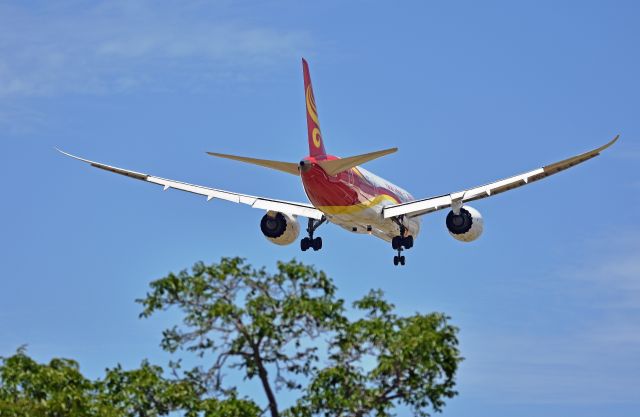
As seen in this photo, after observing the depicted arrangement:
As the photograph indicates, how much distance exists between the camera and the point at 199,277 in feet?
133

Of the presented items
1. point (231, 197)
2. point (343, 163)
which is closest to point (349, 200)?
point (343, 163)

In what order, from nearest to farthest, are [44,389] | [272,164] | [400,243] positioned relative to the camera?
[44,389], [272,164], [400,243]

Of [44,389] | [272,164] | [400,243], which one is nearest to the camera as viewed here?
[44,389]

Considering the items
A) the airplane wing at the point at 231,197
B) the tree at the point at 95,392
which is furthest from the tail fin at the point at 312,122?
the tree at the point at 95,392

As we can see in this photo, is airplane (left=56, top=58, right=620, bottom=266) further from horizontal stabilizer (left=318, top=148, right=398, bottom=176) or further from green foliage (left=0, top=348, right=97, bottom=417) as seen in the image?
green foliage (left=0, top=348, right=97, bottom=417)

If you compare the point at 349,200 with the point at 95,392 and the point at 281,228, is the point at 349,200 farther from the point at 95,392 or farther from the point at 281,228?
the point at 95,392

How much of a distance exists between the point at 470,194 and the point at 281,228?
377 inches

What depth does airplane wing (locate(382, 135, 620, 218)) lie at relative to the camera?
62.2m

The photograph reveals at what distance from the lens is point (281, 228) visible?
69.1 metres

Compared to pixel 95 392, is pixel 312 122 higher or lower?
higher

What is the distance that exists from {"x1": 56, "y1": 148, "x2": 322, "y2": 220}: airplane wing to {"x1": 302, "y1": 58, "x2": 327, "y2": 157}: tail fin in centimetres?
515

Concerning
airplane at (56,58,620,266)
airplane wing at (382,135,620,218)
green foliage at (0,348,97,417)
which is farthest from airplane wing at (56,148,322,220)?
green foliage at (0,348,97,417)

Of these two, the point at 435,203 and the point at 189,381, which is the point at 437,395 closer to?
the point at 189,381

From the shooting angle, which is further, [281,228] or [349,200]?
[281,228]
